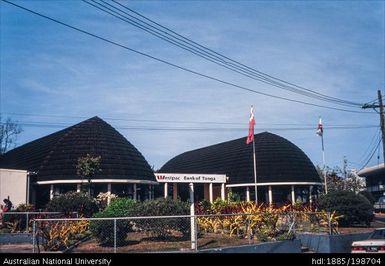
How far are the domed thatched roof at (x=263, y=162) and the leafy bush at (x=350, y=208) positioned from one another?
15.4 meters

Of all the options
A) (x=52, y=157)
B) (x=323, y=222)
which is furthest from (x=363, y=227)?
(x=52, y=157)

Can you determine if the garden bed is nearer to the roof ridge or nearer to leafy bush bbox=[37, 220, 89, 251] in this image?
leafy bush bbox=[37, 220, 89, 251]

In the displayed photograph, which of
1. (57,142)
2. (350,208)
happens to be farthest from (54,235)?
(57,142)

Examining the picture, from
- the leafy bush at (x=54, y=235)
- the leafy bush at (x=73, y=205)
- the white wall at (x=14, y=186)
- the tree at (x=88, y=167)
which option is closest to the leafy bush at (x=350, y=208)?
the leafy bush at (x=73, y=205)

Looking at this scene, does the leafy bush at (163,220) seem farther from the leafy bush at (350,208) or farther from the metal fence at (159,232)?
the leafy bush at (350,208)

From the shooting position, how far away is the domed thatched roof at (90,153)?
110 feet

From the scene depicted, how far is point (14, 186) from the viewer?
30406 millimetres

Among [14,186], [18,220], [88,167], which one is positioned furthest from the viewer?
[88,167]

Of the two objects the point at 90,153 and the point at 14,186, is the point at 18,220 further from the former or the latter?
the point at 90,153

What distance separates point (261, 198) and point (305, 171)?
501cm

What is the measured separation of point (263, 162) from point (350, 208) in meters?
18.3

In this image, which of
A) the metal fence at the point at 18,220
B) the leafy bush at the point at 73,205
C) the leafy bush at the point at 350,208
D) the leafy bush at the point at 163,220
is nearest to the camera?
the leafy bush at the point at 163,220

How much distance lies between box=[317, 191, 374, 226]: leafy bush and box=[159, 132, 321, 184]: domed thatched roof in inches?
605
